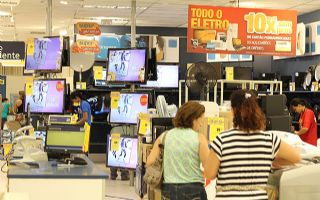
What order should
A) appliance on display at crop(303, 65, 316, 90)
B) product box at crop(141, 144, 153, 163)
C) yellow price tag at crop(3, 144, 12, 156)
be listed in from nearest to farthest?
1. yellow price tag at crop(3, 144, 12, 156)
2. product box at crop(141, 144, 153, 163)
3. appliance on display at crop(303, 65, 316, 90)

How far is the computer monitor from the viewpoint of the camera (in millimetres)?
5676

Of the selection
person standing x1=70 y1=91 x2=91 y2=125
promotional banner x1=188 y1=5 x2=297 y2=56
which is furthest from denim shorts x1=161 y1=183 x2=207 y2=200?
person standing x1=70 y1=91 x2=91 y2=125

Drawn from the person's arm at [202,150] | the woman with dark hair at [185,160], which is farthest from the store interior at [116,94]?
the person's arm at [202,150]

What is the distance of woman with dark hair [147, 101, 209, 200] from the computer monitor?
1038 mm

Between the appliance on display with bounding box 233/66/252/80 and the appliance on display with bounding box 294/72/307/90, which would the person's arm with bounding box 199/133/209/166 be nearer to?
the appliance on display with bounding box 294/72/307/90

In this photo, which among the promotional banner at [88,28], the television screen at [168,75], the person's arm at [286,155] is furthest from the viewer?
the television screen at [168,75]

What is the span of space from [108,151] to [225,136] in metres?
6.21

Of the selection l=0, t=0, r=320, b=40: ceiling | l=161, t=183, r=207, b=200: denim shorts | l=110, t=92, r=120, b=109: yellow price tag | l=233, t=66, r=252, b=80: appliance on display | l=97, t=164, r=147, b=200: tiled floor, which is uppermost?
l=0, t=0, r=320, b=40: ceiling

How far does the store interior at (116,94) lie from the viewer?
16.7 feet

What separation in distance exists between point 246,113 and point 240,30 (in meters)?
7.81

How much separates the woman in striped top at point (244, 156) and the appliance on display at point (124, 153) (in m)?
5.51

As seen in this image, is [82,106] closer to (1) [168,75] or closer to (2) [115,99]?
(2) [115,99]

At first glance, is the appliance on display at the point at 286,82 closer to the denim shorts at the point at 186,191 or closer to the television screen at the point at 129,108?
the television screen at the point at 129,108

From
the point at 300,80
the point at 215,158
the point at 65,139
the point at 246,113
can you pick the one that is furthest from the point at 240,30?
the point at 215,158
